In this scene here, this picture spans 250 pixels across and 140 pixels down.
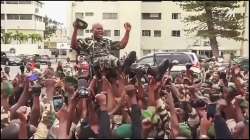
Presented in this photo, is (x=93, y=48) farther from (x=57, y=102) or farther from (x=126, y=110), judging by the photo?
(x=126, y=110)

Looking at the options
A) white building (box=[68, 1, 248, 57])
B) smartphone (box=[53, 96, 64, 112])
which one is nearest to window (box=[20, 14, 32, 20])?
white building (box=[68, 1, 248, 57])

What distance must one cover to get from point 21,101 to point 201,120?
1.56 m

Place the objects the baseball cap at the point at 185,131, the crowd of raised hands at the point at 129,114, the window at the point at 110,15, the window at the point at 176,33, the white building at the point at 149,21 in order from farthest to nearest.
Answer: the window at the point at 176,33 < the window at the point at 110,15 < the white building at the point at 149,21 < the baseball cap at the point at 185,131 < the crowd of raised hands at the point at 129,114

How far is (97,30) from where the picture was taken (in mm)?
6145

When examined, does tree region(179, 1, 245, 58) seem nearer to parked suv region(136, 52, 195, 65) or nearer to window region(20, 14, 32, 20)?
parked suv region(136, 52, 195, 65)

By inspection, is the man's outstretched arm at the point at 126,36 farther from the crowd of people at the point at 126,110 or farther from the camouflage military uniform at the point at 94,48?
the crowd of people at the point at 126,110

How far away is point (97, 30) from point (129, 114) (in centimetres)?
215

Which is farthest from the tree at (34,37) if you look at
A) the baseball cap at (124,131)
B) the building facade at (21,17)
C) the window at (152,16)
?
the baseball cap at (124,131)

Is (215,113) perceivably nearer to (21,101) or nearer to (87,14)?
(21,101)

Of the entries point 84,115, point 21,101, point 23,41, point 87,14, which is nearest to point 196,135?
point 84,115

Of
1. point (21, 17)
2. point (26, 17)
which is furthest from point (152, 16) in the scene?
point (26, 17)

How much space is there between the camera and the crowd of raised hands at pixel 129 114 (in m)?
3.70

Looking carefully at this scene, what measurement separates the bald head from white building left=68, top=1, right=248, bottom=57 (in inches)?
1822

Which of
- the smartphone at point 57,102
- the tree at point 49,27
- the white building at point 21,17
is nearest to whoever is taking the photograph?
the smartphone at point 57,102
